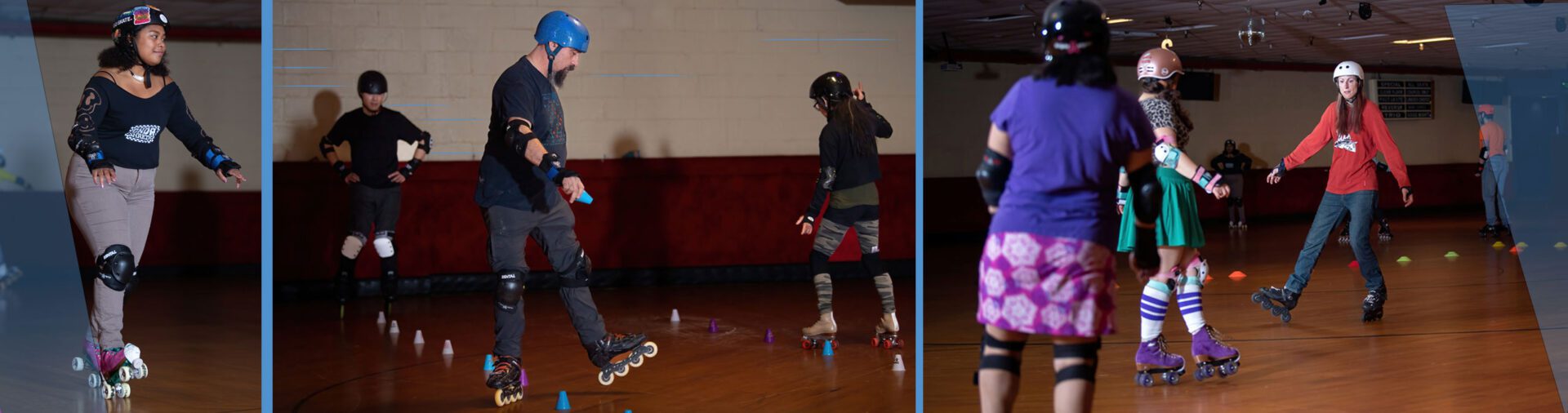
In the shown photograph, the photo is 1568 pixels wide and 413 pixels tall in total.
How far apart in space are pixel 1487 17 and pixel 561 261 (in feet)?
31.3

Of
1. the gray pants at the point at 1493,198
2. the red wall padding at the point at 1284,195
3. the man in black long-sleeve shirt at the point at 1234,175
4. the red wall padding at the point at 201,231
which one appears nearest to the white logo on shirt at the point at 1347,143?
the red wall padding at the point at 1284,195

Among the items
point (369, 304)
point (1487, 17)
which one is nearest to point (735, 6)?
point (369, 304)

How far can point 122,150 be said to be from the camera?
3684mm

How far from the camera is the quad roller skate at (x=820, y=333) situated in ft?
14.4

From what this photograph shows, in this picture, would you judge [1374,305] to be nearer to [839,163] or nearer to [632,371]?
[839,163]

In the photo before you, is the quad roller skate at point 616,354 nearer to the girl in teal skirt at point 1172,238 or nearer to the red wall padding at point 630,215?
the girl in teal skirt at point 1172,238

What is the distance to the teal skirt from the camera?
3.48 metres

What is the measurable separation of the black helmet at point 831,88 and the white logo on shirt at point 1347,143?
207cm

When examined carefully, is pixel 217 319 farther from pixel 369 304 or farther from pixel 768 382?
pixel 768 382

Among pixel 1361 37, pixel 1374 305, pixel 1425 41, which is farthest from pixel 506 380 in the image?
pixel 1425 41

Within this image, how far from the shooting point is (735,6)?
237 inches

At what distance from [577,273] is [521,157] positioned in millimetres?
393

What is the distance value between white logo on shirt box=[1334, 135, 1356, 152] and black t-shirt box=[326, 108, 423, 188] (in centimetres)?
400

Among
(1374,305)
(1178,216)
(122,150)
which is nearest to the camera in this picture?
(1178,216)
